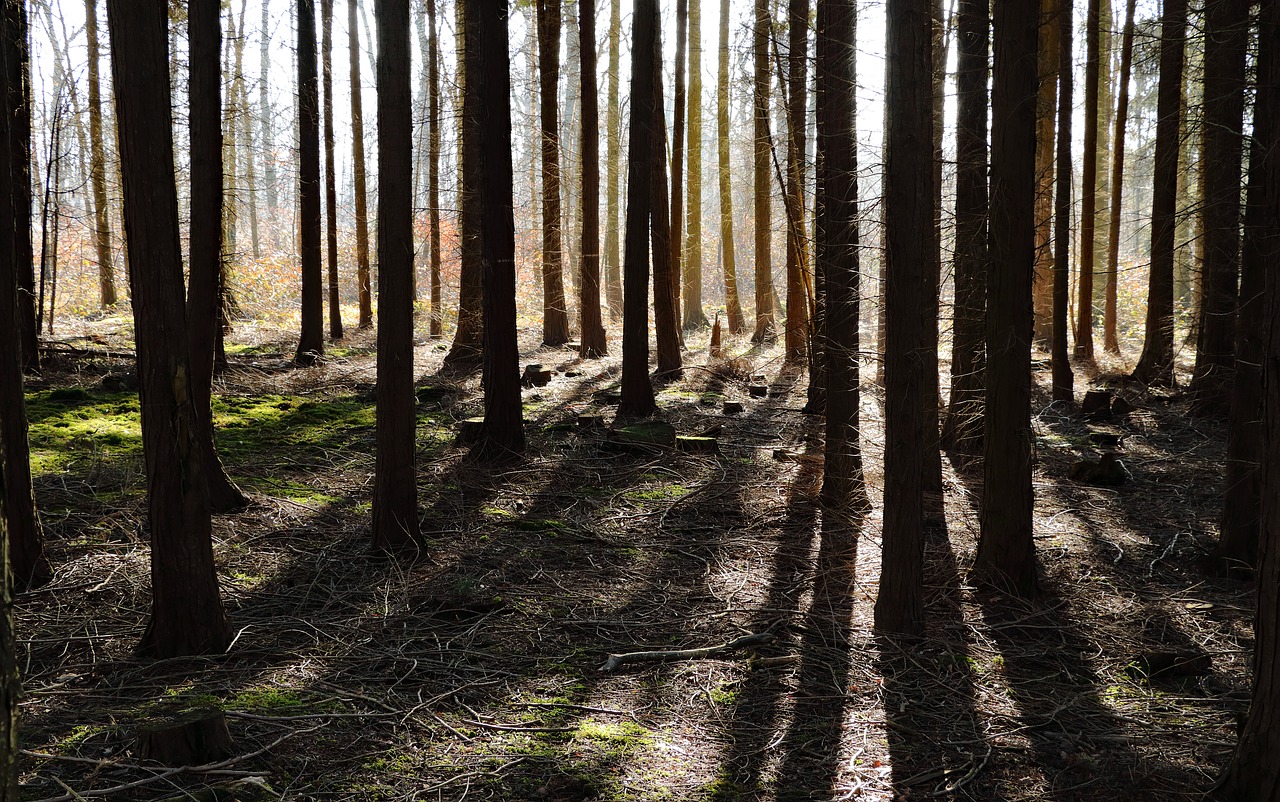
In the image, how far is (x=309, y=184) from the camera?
15.1m

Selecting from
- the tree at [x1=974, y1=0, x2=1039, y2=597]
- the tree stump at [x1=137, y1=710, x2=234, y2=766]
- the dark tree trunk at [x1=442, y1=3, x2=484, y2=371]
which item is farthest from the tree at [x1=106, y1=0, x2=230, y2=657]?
the dark tree trunk at [x1=442, y1=3, x2=484, y2=371]

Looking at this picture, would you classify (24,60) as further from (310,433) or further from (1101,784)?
(1101,784)

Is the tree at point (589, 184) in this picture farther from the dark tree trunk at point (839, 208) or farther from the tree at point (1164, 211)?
the tree at point (1164, 211)

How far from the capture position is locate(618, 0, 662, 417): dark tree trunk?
11484 millimetres

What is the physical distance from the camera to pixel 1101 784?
395 centimetres

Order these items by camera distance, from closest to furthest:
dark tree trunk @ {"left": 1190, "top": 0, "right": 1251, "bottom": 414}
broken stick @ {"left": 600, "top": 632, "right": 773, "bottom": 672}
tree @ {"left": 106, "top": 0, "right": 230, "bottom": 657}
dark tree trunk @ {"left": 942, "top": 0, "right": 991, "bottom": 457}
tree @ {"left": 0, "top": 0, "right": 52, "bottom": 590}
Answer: tree @ {"left": 106, "top": 0, "right": 230, "bottom": 657} → broken stick @ {"left": 600, "top": 632, "right": 773, "bottom": 672} → tree @ {"left": 0, "top": 0, "right": 52, "bottom": 590} → dark tree trunk @ {"left": 942, "top": 0, "right": 991, "bottom": 457} → dark tree trunk @ {"left": 1190, "top": 0, "right": 1251, "bottom": 414}

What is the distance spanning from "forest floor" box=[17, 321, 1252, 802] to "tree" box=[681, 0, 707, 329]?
16035 millimetres

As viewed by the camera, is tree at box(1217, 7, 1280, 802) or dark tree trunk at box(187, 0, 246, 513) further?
dark tree trunk at box(187, 0, 246, 513)

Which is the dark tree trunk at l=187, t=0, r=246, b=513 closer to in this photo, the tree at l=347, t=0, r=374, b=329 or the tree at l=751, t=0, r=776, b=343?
the tree at l=751, t=0, r=776, b=343

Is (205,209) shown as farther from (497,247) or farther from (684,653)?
(684,653)

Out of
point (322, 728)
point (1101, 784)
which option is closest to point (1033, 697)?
point (1101, 784)

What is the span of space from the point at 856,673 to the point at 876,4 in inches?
255

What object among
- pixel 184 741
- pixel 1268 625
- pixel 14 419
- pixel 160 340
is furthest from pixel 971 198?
pixel 14 419

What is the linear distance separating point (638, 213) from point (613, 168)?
54.5ft
